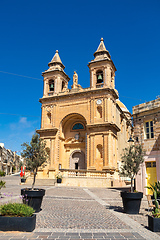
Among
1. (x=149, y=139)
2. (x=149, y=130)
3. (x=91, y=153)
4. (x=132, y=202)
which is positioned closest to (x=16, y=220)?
(x=132, y=202)

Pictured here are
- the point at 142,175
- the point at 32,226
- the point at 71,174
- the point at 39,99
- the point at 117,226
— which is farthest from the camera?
the point at 39,99

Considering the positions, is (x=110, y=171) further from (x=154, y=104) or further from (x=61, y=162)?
(x=154, y=104)

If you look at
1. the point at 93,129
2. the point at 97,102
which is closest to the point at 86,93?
the point at 97,102

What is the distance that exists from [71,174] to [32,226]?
2069cm

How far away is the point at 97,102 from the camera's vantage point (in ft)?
104

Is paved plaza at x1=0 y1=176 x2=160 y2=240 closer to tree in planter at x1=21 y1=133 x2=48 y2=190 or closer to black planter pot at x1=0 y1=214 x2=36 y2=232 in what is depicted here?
black planter pot at x1=0 y1=214 x2=36 y2=232

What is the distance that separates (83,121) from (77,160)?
621cm

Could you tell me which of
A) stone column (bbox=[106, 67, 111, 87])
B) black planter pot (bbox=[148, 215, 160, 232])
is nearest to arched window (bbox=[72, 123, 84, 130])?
stone column (bbox=[106, 67, 111, 87])

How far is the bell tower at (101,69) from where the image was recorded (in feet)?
105

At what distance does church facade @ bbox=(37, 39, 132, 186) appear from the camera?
1174 inches

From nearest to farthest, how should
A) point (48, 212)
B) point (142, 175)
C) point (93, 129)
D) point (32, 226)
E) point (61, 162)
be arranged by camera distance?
point (32, 226), point (48, 212), point (142, 175), point (93, 129), point (61, 162)

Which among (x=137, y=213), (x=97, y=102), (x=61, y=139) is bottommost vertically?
(x=137, y=213)

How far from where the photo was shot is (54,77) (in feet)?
119

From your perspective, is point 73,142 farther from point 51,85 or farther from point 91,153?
point 51,85
